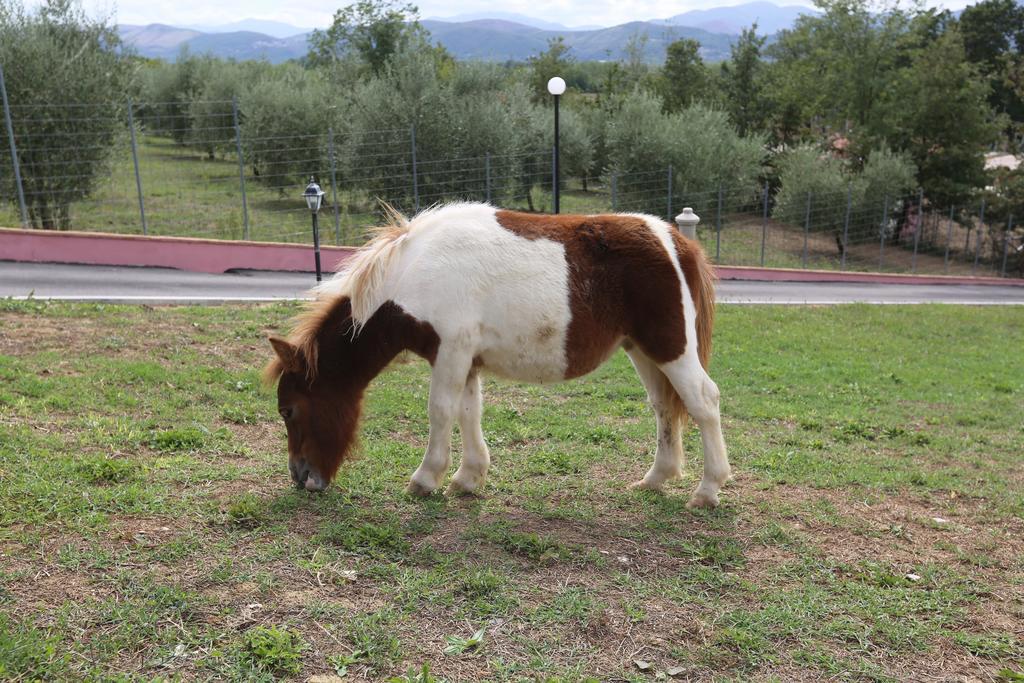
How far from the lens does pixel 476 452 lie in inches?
224

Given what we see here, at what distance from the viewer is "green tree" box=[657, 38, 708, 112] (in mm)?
42594

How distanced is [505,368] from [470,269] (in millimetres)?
716

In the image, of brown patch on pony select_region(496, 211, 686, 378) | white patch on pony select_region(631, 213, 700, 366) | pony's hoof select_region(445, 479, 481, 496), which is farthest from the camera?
pony's hoof select_region(445, 479, 481, 496)

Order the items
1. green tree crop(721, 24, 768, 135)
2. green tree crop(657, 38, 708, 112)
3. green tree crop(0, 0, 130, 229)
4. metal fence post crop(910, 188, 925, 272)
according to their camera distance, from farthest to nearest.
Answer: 1. green tree crop(721, 24, 768, 135)
2. green tree crop(657, 38, 708, 112)
3. metal fence post crop(910, 188, 925, 272)
4. green tree crop(0, 0, 130, 229)

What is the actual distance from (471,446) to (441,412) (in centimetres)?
40

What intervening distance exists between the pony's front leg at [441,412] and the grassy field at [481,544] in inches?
7.3

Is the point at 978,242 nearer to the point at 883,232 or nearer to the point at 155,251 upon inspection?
the point at 883,232

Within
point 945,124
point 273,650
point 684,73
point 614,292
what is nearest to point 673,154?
point 945,124

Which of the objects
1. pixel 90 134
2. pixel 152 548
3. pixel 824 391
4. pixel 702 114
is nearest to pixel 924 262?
pixel 702 114

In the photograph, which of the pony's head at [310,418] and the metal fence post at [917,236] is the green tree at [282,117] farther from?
the pony's head at [310,418]

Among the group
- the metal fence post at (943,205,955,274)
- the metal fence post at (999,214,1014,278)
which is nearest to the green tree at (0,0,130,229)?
the metal fence post at (943,205,955,274)

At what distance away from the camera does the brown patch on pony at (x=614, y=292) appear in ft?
18.0

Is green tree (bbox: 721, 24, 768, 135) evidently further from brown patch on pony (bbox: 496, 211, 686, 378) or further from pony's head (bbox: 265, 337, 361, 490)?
pony's head (bbox: 265, 337, 361, 490)

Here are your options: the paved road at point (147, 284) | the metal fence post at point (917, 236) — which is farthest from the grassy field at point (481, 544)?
the metal fence post at point (917, 236)
